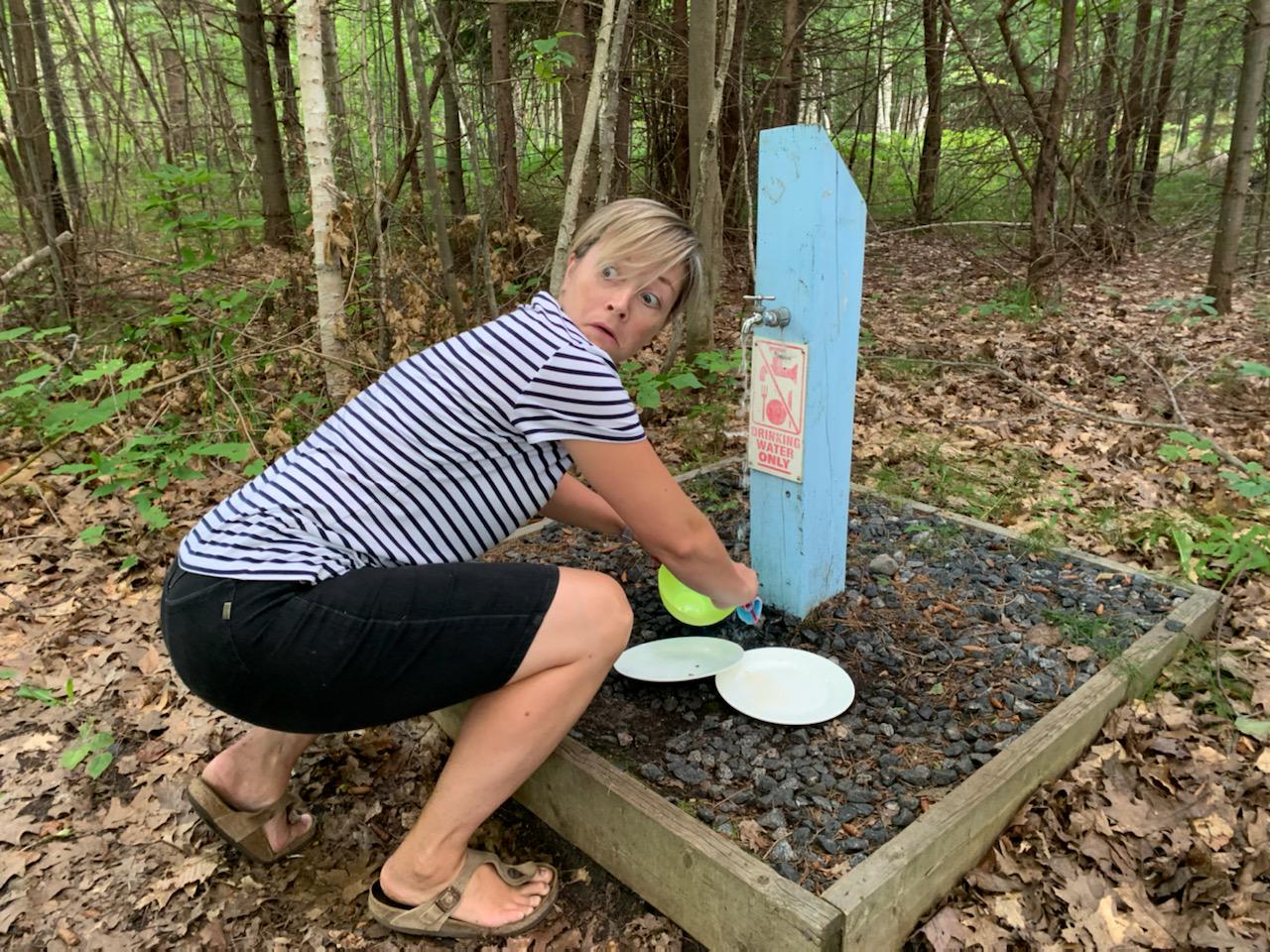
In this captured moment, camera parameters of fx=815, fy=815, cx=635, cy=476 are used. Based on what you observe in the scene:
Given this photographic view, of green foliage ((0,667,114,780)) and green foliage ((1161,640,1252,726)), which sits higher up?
green foliage ((1161,640,1252,726))

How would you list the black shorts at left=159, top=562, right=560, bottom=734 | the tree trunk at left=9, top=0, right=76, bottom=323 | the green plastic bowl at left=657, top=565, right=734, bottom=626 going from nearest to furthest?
1. the black shorts at left=159, top=562, right=560, bottom=734
2. the green plastic bowl at left=657, top=565, right=734, bottom=626
3. the tree trunk at left=9, top=0, right=76, bottom=323

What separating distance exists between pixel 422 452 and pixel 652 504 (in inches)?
18.3

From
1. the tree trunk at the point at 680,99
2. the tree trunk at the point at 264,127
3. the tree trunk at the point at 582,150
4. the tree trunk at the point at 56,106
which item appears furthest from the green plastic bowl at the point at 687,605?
the tree trunk at the point at 264,127

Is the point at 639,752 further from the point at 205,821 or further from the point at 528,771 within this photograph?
the point at 205,821

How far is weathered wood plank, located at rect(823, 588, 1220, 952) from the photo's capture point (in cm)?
155

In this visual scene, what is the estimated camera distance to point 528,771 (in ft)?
5.62

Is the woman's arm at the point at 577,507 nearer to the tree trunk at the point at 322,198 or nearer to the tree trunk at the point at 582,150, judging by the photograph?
the tree trunk at the point at 582,150

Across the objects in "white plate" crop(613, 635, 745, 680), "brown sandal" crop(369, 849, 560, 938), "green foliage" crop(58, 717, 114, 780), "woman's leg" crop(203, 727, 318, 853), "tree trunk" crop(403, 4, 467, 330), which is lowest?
"green foliage" crop(58, 717, 114, 780)

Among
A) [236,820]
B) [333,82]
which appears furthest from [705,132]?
[236,820]

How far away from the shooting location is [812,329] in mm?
2223

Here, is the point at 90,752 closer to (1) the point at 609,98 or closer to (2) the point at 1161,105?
(1) the point at 609,98

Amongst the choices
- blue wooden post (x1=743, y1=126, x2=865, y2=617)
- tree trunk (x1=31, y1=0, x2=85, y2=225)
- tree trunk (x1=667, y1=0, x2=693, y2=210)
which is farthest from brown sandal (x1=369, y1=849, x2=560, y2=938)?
tree trunk (x1=667, y1=0, x2=693, y2=210)

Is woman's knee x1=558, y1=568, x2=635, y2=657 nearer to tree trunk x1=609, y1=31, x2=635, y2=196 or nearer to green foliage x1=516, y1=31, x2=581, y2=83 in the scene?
green foliage x1=516, y1=31, x2=581, y2=83

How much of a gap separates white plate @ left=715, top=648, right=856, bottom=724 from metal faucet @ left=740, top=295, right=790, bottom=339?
93cm
